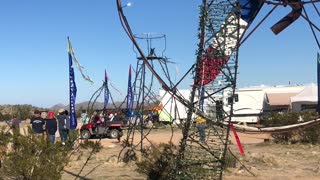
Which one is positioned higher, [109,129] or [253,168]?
[109,129]

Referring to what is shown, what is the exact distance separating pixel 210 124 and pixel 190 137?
39 cm

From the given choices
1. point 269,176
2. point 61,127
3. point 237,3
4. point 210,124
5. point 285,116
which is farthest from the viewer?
point 285,116

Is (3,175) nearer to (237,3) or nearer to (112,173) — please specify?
(112,173)

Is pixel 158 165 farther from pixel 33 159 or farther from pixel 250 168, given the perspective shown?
pixel 250 168

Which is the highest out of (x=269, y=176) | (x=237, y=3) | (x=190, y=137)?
(x=237, y=3)

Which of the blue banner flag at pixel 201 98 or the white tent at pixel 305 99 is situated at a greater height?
the white tent at pixel 305 99

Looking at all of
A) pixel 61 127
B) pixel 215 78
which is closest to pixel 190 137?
pixel 215 78

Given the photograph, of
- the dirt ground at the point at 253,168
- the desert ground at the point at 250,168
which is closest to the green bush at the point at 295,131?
the desert ground at the point at 250,168

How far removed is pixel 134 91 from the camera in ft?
45.9

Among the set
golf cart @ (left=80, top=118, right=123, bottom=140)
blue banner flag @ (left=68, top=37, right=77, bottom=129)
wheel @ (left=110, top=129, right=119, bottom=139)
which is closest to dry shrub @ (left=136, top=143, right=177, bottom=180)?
blue banner flag @ (left=68, top=37, right=77, bottom=129)

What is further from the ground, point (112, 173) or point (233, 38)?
point (233, 38)

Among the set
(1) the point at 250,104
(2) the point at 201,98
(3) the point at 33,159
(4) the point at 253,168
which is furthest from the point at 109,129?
(2) the point at 201,98

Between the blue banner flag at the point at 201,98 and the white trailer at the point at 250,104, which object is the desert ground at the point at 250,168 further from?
the white trailer at the point at 250,104

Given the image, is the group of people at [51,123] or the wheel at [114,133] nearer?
the group of people at [51,123]
